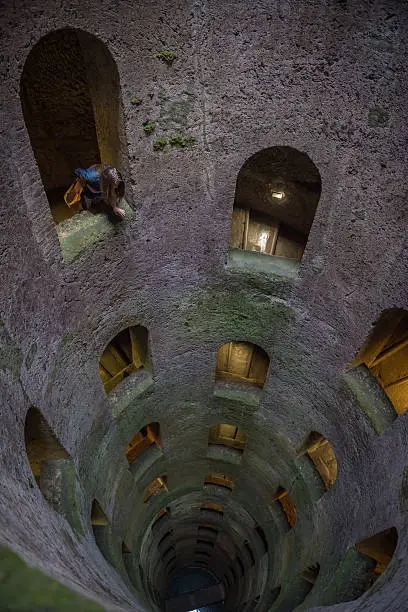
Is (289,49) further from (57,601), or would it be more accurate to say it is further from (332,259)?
(57,601)

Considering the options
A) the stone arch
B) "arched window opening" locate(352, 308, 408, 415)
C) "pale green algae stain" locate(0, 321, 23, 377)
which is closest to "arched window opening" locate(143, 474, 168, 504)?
the stone arch

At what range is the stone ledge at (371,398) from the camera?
20.1 ft

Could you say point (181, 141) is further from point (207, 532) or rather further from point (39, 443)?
point (207, 532)

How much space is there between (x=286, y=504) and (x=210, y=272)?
725cm

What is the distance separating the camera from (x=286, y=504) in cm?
1057

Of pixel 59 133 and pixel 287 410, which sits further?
pixel 287 410

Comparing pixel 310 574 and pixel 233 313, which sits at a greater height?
pixel 233 313

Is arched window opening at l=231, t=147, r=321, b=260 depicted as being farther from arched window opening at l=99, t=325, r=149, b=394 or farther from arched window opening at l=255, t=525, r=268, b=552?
arched window opening at l=255, t=525, r=268, b=552

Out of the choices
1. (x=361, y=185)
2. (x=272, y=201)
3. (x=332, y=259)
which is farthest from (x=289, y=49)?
(x=272, y=201)

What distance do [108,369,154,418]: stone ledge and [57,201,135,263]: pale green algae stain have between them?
3195 millimetres

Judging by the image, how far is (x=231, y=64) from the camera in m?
4.70

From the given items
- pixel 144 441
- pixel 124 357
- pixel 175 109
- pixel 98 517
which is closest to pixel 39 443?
pixel 98 517

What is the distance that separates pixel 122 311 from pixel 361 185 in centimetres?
394

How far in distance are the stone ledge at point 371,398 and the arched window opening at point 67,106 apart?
→ 4.98 metres
